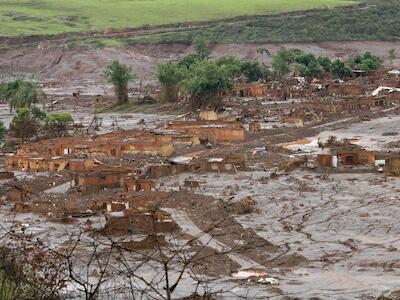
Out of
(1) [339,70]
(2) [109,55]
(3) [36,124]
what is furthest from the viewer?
(2) [109,55]

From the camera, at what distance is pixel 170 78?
7825cm

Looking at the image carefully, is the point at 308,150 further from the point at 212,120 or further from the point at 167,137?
the point at 212,120

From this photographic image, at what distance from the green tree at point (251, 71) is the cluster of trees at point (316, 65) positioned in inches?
129

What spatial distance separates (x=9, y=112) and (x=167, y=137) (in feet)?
101

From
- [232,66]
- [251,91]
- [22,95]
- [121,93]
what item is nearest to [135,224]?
[22,95]

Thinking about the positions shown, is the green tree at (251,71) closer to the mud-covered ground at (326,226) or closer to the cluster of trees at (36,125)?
the cluster of trees at (36,125)

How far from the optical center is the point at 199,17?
140750mm

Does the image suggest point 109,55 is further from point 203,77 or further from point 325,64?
point 203,77

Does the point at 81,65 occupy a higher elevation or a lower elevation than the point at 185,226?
lower

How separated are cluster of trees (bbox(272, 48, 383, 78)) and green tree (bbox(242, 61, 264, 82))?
3.27m

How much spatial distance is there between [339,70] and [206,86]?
68.6ft

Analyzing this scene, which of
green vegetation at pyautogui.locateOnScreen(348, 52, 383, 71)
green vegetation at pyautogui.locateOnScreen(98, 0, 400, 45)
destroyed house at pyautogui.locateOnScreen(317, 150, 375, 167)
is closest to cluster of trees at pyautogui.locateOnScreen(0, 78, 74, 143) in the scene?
destroyed house at pyautogui.locateOnScreen(317, 150, 375, 167)

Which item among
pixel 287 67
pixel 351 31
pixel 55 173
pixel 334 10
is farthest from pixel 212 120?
pixel 334 10

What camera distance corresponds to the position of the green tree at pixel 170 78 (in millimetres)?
77312
